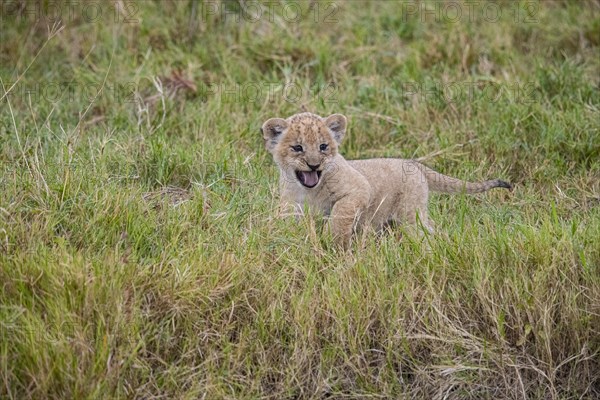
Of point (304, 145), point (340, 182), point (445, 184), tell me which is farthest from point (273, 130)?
point (445, 184)

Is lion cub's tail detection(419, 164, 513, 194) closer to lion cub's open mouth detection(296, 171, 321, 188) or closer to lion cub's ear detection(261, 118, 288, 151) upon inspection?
lion cub's open mouth detection(296, 171, 321, 188)

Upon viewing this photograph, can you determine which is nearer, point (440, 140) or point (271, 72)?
point (440, 140)

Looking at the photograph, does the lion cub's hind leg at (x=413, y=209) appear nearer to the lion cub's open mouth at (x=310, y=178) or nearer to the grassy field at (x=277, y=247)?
the grassy field at (x=277, y=247)

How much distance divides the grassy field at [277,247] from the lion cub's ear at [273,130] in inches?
14.3

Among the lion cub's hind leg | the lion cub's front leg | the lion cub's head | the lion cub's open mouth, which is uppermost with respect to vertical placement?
the lion cub's head

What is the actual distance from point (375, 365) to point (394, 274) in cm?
59

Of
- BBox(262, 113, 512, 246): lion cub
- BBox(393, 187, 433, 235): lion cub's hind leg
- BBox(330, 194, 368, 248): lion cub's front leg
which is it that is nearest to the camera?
BBox(330, 194, 368, 248): lion cub's front leg

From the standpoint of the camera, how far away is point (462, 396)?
5.18m

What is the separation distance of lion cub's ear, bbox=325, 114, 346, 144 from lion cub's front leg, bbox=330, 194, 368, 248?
0.55 meters

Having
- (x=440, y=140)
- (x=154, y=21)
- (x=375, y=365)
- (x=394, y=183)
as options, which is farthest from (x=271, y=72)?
(x=375, y=365)

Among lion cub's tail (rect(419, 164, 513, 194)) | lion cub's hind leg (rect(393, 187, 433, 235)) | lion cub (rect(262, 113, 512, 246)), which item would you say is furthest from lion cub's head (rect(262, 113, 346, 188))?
lion cub's tail (rect(419, 164, 513, 194))

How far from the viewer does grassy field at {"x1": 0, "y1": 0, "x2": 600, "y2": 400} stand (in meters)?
5.09

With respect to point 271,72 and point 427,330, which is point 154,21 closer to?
point 271,72

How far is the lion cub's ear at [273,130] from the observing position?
660cm
